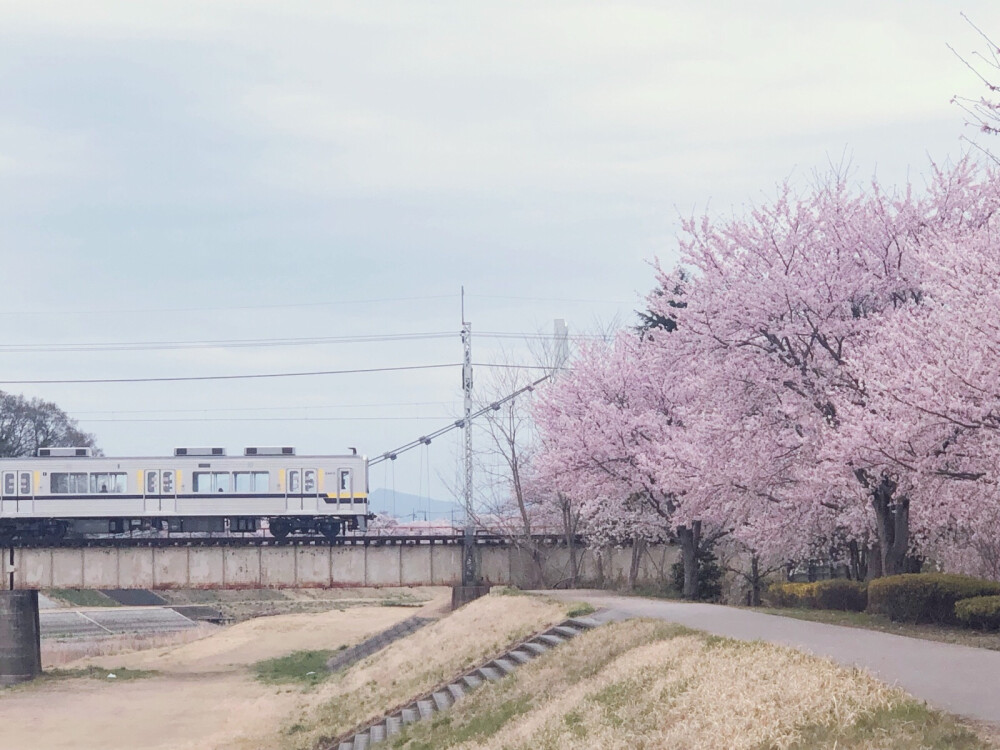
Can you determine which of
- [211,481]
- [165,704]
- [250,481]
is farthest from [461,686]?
[211,481]

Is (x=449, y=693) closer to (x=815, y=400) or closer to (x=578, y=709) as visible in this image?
(x=578, y=709)

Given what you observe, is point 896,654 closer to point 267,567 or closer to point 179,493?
point 267,567

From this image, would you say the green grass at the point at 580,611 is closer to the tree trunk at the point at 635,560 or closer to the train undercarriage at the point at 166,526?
the tree trunk at the point at 635,560

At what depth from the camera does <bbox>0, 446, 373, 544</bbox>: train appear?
1767 inches

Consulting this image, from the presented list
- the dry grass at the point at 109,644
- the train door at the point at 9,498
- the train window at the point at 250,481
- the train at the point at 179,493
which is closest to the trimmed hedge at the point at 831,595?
the train at the point at 179,493

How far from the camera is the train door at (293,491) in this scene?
45312 millimetres

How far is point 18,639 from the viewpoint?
39.3 m

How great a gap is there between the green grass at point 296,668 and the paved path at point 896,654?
18.2m

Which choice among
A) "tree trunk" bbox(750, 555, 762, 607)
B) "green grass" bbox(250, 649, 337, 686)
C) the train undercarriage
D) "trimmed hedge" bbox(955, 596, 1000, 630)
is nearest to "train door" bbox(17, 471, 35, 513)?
the train undercarriage

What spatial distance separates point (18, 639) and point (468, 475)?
16750 millimetres

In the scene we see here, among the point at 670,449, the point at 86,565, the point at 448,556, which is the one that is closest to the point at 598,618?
the point at 670,449

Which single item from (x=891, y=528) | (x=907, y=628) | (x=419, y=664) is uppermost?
(x=891, y=528)

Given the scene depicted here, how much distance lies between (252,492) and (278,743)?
2215 centimetres

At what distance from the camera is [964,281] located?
52.6ft
